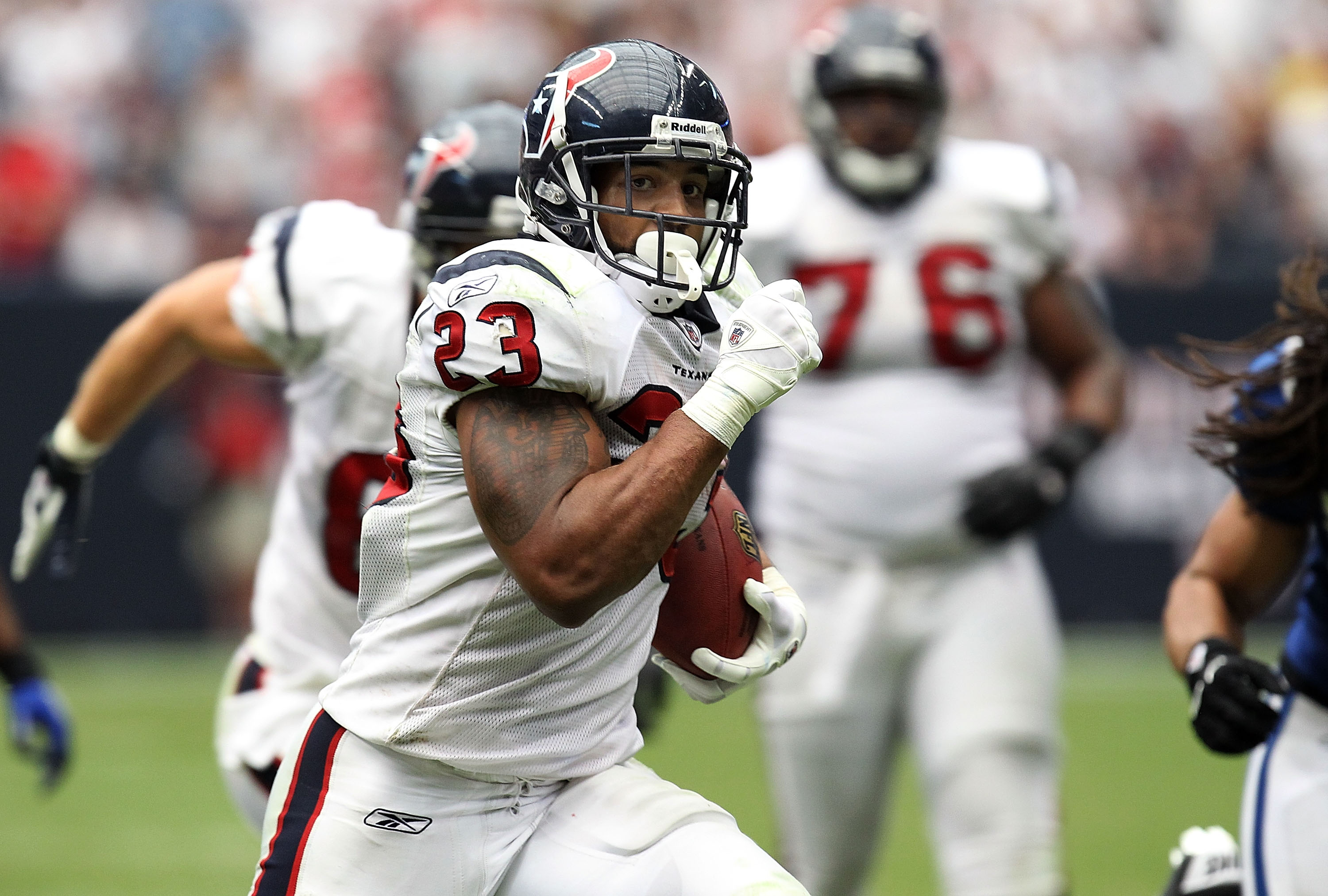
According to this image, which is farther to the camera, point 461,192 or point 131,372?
point 131,372

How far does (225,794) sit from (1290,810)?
4.54 m

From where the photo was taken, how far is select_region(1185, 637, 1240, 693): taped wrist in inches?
112

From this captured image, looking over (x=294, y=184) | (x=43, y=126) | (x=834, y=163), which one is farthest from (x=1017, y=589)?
(x=43, y=126)

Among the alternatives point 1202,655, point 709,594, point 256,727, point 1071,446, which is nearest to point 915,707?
point 1071,446

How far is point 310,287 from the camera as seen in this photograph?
3.44 m

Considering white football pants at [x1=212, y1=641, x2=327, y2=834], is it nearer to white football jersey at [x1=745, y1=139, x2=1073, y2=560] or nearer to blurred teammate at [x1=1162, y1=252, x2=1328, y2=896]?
white football jersey at [x1=745, y1=139, x2=1073, y2=560]

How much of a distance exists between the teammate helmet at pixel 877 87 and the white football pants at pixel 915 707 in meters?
0.87

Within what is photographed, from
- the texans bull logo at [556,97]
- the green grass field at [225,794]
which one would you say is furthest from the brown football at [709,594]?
the green grass field at [225,794]

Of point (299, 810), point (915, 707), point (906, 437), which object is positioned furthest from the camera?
point (906, 437)

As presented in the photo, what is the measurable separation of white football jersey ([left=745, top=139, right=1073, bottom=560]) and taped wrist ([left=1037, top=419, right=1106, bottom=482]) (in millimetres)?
76

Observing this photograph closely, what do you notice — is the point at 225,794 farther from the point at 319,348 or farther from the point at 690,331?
the point at 690,331

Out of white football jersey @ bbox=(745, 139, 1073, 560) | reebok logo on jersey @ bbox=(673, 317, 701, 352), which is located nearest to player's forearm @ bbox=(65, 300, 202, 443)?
white football jersey @ bbox=(745, 139, 1073, 560)

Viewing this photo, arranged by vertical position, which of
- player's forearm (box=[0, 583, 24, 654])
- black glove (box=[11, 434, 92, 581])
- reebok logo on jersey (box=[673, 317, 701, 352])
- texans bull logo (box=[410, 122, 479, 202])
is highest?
texans bull logo (box=[410, 122, 479, 202])

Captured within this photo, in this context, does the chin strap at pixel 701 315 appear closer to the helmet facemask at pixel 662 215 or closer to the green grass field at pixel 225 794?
the helmet facemask at pixel 662 215
